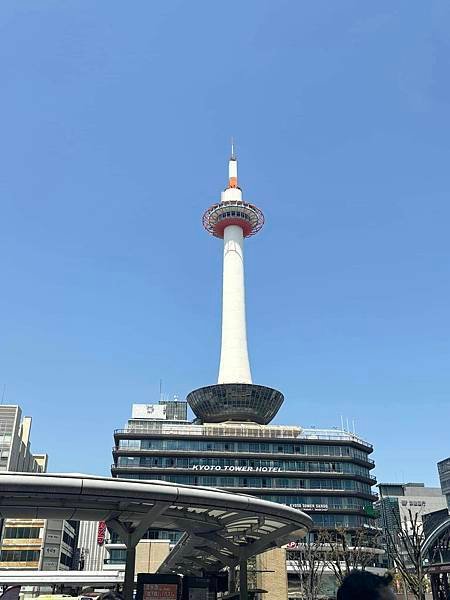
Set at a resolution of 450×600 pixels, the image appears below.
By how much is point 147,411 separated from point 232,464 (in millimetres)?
19650

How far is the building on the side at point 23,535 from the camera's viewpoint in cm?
6938

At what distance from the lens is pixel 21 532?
2771 inches

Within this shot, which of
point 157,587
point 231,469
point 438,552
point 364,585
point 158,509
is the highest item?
point 231,469

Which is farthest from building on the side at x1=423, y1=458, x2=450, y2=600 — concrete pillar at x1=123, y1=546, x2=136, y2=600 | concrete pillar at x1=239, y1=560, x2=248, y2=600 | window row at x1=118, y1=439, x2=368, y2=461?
concrete pillar at x1=123, y1=546, x2=136, y2=600

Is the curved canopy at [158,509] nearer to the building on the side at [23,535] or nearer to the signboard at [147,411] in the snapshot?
the building on the side at [23,535]

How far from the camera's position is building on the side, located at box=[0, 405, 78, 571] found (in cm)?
6938

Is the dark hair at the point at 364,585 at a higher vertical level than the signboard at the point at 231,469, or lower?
lower

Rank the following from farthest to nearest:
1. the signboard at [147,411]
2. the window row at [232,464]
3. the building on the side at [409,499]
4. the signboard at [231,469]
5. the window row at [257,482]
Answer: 1. the building on the side at [409,499]
2. the signboard at [147,411]
3. the window row at [232,464]
4. the signboard at [231,469]
5. the window row at [257,482]

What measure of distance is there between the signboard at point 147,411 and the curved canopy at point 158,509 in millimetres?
64421

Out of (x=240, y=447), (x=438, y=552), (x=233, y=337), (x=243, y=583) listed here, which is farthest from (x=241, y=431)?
(x=243, y=583)

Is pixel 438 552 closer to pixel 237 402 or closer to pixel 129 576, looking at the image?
pixel 129 576

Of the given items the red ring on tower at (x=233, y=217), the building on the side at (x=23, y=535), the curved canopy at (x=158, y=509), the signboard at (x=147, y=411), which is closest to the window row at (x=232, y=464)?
the building on the side at (x=23, y=535)

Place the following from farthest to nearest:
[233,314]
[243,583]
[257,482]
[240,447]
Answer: [233,314] < [240,447] < [257,482] < [243,583]

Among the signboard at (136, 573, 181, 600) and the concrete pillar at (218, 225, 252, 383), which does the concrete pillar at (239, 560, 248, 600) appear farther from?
the concrete pillar at (218, 225, 252, 383)
